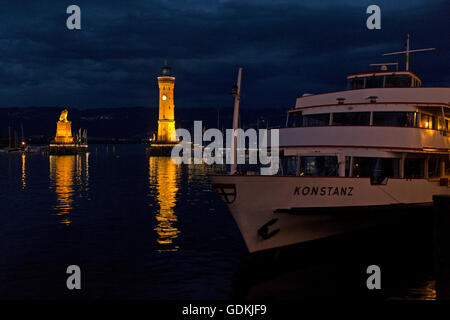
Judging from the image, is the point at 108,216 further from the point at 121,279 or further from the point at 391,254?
the point at 391,254

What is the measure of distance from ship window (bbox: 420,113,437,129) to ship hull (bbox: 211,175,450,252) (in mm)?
3688

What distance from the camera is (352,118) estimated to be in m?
18.9

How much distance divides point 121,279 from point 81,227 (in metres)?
10.9

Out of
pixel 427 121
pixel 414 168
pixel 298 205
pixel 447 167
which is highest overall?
pixel 427 121

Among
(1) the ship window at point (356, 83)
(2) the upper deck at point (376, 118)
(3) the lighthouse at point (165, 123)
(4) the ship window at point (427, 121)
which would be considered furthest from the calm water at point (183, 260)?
(3) the lighthouse at point (165, 123)

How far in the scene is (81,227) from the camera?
26031 millimetres

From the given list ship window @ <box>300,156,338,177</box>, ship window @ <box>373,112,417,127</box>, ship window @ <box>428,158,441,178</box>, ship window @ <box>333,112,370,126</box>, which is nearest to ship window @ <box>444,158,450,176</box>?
ship window @ <box>428,158,441,178</box>

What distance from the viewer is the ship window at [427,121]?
765 inches

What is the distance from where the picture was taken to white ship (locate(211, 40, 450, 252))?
16.0 meters

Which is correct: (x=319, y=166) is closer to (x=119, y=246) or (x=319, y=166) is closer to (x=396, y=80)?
(x=396, y=80)

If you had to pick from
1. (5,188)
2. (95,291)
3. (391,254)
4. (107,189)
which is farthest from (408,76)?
(5,188)

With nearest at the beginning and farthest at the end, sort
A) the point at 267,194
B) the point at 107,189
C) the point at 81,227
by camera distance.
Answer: the point at 267,194 → the point at 81,227 → the point at 107,189

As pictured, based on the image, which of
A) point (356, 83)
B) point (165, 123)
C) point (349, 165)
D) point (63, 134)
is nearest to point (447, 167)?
point (356, 83)

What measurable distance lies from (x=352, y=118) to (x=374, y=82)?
2.63 metres
